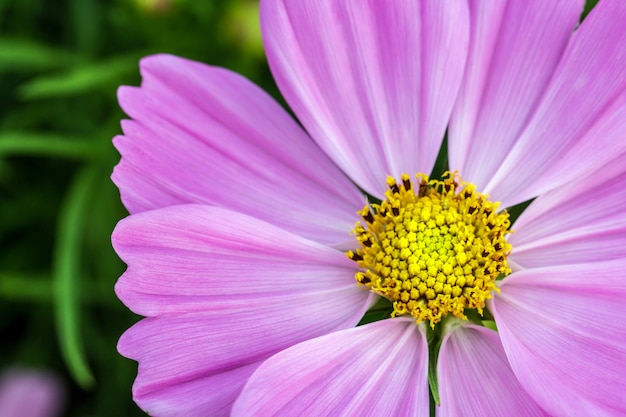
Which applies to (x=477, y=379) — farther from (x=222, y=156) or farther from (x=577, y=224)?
(x=222, y=156)

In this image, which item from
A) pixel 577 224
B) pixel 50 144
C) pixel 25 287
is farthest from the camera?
pixel 25 287

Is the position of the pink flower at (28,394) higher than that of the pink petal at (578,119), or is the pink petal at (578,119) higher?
the pink petal at (578,119)

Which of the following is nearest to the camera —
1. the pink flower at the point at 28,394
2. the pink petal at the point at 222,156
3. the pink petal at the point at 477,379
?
the pink petal at the point at 477,379

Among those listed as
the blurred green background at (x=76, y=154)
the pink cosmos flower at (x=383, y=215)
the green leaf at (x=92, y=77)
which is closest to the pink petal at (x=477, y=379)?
the pink cosmos flower at (x=383, y=215)

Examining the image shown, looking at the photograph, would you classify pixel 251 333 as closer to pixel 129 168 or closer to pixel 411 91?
pixel 129 168

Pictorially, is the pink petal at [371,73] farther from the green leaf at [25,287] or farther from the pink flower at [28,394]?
the pink flower at [28,394]

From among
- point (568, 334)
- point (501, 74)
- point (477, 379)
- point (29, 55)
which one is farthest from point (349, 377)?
point (29, 55)
